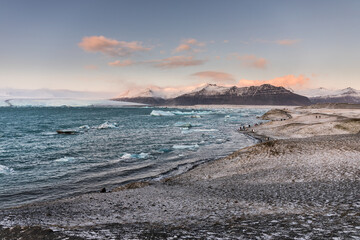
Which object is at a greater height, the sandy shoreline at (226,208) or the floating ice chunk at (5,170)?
the sandy shoreline at (226,208)

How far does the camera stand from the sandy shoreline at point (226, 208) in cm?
844

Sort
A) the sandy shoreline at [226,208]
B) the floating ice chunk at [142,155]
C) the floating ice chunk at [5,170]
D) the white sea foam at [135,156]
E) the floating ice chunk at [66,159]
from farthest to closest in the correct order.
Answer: the floating ice chunk at [142,155] < the white sea foam at [135,156] < the floating ice chunk at [66,159] < the floating ice chunk at [5,170] < the sandy shoreline at [226,208]

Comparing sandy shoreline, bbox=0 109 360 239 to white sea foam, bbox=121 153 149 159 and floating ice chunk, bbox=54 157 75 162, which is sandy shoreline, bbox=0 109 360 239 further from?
floating ice chunk, bbox=54 157 75 162

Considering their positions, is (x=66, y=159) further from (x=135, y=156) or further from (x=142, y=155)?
(x=142, y=155)

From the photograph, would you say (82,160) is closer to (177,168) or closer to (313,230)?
(177,168)

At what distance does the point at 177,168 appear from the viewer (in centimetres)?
2833

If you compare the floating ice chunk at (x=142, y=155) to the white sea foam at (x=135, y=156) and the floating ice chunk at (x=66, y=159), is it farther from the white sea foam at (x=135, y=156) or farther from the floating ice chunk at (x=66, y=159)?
the floating ice chunk at (x=66, y=159)

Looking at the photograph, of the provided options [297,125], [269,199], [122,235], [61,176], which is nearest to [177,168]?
[61,176]

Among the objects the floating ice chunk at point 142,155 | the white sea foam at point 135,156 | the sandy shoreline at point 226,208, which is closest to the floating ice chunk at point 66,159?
the white sea foam at point 135,156

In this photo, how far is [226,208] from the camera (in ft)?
39.3

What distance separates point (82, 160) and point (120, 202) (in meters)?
21.5

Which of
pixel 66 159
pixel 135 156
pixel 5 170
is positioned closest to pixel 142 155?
pixel 135 156

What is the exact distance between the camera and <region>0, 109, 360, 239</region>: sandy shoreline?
8445mm

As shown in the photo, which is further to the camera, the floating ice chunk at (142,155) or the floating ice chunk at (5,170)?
the floating ice chunk at (142,155)
